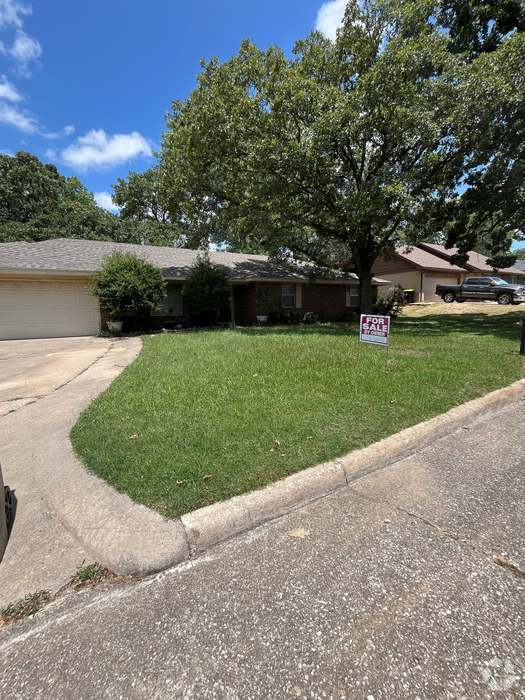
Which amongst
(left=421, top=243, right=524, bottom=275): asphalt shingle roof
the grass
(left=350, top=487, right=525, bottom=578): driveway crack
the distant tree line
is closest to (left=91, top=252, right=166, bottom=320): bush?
the grass

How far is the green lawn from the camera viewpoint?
3023mm

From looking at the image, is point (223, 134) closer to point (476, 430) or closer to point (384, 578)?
point (476, 430)

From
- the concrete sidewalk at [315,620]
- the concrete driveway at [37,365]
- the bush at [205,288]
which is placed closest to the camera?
the concrete sidewalk at [315,620]

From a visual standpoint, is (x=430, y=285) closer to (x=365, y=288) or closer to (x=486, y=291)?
(x=486, y=291)

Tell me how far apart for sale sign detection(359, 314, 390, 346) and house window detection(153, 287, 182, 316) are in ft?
39.0

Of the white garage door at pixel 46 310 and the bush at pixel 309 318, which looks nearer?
the white garage door at pixel 46 310

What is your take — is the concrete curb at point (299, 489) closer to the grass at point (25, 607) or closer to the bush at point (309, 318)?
the grass at point (25, 607)

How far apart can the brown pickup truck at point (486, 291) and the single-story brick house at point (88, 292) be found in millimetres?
7168

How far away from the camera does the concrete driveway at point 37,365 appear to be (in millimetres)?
5871

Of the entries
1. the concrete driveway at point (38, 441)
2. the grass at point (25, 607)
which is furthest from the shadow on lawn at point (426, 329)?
the grass at point (25, 607)

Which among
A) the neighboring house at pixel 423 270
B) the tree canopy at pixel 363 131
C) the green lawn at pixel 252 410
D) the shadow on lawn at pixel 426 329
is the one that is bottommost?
the green lawn at pixel 252 410

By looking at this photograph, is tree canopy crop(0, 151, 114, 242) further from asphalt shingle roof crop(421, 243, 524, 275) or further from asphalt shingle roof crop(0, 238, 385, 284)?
asphalt shingle roof crop(421, 243, 524, 275)

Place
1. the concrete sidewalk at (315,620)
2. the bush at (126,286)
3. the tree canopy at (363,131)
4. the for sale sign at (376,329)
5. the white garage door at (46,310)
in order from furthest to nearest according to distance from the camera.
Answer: the white garage door at (46,310)
the bush at (126,286)
the tree canopy at (363,131)
the for sale sign at (376,329)
the concrete sidewalk at (315,620)

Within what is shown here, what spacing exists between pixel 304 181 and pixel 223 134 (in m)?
3.38
